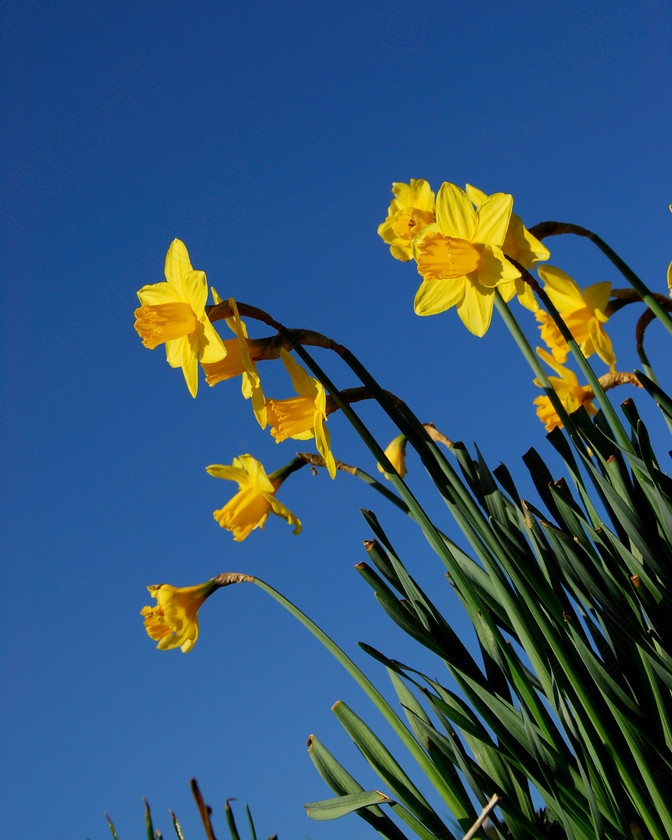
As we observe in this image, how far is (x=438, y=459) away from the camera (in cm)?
127

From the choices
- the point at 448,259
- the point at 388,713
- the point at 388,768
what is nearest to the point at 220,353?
the point at 448,259

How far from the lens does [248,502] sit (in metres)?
1.63

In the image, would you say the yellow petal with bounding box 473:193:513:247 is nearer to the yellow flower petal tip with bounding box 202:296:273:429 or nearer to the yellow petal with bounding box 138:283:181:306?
the yellow flower petal tip with bounding box 202:296:273:429

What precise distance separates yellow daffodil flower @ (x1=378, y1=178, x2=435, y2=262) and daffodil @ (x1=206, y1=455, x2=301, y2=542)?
35.6 inches

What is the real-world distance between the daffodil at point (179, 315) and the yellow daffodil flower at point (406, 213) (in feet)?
2.68

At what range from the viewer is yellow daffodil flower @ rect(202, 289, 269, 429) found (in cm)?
133

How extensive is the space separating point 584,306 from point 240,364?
0.92m

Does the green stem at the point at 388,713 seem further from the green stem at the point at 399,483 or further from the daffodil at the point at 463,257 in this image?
the daffodil at the point at 463,257

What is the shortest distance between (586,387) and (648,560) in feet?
2.44

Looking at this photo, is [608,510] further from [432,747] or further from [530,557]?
[432,747]

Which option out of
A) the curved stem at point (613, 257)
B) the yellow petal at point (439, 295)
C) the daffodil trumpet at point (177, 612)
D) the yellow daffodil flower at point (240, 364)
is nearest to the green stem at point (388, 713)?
the daffodil trumpet at point (177, 612)

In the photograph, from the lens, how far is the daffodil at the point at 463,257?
4.75ft

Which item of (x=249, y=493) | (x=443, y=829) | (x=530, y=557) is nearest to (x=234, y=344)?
(x=249, y=493)

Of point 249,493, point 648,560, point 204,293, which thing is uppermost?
point 204,293
